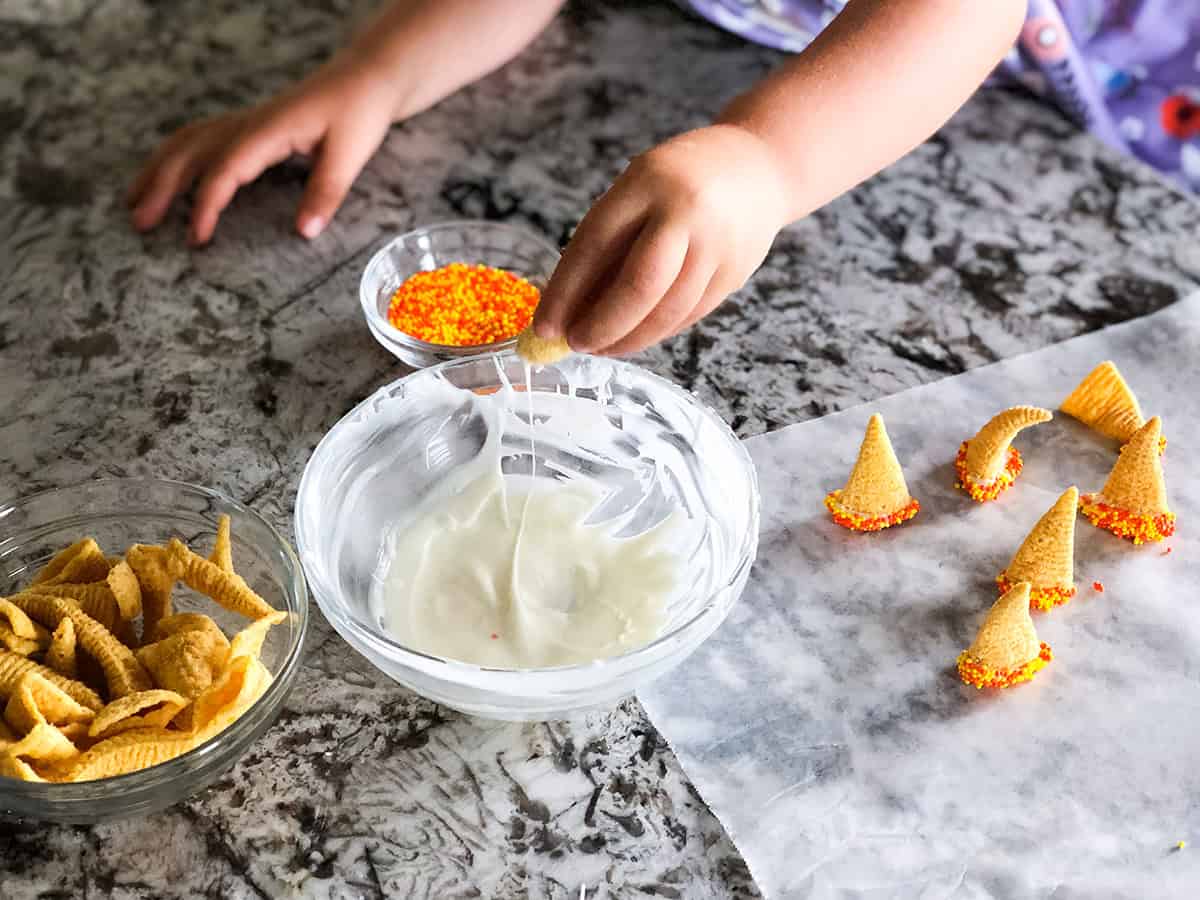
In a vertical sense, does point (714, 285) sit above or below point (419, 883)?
above

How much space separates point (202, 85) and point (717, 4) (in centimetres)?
56

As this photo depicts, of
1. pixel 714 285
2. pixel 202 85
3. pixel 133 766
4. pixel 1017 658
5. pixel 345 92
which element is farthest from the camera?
pixel 202 85

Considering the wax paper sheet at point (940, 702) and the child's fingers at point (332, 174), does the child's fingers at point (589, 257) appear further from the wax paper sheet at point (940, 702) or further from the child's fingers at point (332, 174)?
the child's fingers at point (332, 174)

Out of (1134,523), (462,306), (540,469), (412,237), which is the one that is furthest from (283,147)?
(1134,523)

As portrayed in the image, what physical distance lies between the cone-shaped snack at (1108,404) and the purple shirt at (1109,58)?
0.44 meters

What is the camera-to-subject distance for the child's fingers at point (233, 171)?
1.12m

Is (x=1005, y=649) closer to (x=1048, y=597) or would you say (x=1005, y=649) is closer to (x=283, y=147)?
(x=1048, y=597)

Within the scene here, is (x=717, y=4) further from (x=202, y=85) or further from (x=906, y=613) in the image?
(x=906, y=613)

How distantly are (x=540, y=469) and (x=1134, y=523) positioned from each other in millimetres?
420

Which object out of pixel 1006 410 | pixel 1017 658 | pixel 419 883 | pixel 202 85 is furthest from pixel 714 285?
pixel 202 85

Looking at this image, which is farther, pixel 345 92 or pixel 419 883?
pixel 345 92

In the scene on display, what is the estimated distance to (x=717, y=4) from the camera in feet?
4.39

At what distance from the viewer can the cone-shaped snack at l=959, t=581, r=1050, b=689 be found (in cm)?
77

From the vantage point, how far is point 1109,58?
1.31 meters
